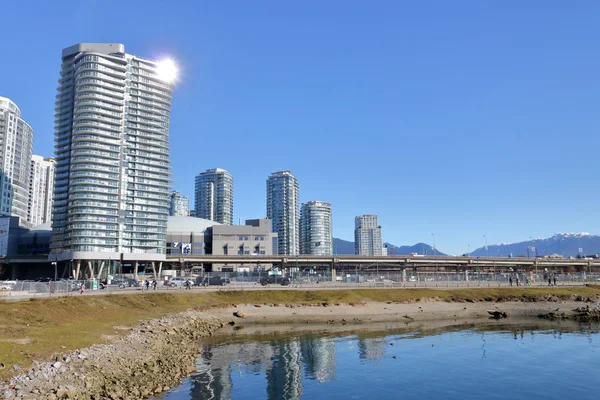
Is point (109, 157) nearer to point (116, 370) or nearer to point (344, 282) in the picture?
point (344, 282)

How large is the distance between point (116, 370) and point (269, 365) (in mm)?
16116

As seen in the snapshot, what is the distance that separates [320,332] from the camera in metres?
64.3

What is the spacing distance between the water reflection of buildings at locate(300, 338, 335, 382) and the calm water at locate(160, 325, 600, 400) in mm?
99

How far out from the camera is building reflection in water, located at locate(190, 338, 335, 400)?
117ft

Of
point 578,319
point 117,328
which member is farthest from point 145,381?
point 578,319

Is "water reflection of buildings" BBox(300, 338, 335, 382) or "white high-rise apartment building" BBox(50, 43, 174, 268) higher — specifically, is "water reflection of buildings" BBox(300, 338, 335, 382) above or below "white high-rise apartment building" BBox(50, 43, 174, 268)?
below

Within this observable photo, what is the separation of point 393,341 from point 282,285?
154ft

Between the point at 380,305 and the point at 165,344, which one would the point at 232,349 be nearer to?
the point at 165,344

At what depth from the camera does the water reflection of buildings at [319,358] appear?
41.3 meters

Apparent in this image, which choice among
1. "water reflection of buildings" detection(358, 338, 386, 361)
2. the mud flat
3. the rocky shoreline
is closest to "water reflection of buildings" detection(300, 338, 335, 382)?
"water reflection of buildings" detection(358, 338, 386, 361)

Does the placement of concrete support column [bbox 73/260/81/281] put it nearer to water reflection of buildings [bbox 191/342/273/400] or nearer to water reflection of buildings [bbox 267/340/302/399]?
water reflection of buildings [bbox 191/342/273/400]

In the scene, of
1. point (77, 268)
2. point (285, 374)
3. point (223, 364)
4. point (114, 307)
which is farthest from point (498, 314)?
point (77, 268)

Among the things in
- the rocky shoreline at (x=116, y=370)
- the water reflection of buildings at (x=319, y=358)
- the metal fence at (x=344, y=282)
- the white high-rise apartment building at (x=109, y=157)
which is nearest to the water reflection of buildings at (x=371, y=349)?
the water reflection of buildings at (x=319, y=358)

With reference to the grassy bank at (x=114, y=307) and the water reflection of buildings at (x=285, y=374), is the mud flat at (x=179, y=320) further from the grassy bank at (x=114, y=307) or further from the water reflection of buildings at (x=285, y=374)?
the water reflection of buildings at (x=285, y=374)
